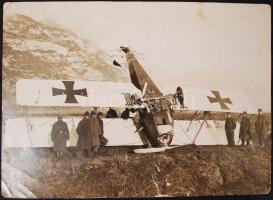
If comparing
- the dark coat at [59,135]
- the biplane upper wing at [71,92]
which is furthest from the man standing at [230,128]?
the dark coat at [59,135]

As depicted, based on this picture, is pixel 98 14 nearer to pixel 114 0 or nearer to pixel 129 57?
pixel 114 0

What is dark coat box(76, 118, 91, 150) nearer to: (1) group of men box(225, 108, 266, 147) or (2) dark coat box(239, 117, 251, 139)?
(1) group of men box(225, 108, 266, 147)

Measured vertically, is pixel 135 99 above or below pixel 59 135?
above

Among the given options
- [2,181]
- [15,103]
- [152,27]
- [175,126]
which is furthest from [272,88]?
[2,181]

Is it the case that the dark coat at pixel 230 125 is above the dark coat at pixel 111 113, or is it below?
below

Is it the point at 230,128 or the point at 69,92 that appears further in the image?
the point at 230,128

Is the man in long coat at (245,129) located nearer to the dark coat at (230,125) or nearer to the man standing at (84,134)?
the dark coat at (230,125)

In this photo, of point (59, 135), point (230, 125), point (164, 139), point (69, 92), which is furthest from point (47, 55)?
point (230, 125)

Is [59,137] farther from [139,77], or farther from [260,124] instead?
[260,124]
